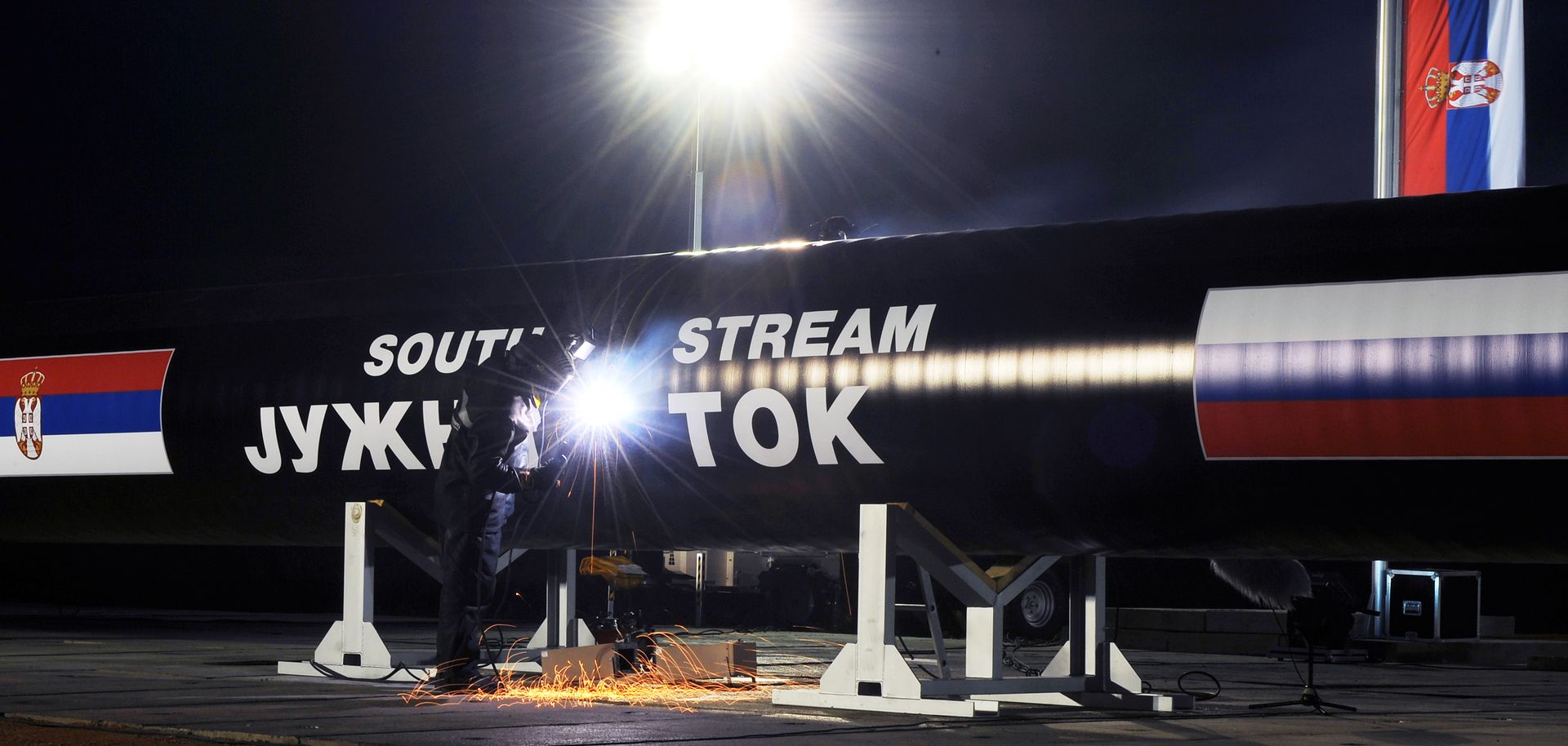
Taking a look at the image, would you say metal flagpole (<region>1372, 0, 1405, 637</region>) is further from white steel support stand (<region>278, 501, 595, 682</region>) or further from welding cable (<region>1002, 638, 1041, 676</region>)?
white steel support stand (<region>278, 501, 595, 682</region>)

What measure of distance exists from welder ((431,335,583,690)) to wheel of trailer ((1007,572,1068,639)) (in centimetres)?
1175

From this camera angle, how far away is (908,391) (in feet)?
35.8

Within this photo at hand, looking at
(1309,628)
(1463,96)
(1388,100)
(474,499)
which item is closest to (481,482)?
(474,499)

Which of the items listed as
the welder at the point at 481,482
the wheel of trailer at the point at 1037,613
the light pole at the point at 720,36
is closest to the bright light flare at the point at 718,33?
the light pole at the point at 720,36

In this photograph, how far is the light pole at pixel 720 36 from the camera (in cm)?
1700

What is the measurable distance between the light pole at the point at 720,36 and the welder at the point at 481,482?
19.6 ft

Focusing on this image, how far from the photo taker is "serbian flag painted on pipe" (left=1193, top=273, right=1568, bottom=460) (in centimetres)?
908

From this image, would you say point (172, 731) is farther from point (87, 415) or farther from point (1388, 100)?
point (1388, 100)

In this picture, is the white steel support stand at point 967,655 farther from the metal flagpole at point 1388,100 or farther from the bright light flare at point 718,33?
the metal flagpole at point 1388,100

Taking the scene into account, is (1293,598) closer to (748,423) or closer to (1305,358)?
(1305,358)

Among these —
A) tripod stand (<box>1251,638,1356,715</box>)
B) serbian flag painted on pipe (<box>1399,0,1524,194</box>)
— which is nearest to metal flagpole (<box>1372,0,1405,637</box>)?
serbian flag painted on pipe (<box>1399,0,1524,194</box>)

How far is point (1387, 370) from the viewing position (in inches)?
370

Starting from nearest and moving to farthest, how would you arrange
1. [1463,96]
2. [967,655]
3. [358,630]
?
[967,655] < [358,630] < [1463,96]

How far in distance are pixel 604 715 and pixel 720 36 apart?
9.20 meters
